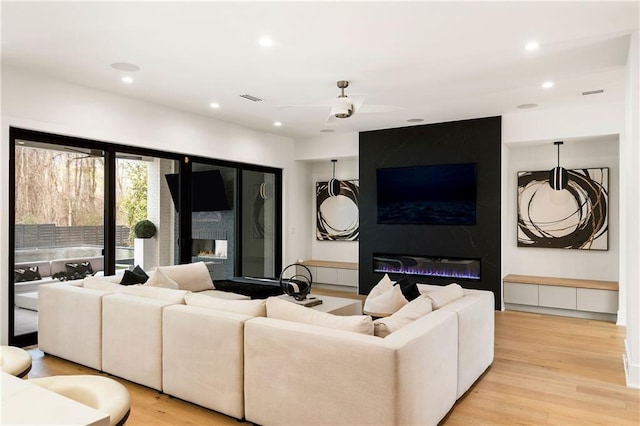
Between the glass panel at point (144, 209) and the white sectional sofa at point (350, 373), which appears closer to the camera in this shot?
the white sectional sofa at point (350, 373)

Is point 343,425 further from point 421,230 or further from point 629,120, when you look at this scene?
point 421,230

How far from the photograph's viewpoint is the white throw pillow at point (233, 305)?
2.85m

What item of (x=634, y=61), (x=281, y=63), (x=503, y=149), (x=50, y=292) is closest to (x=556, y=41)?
(x=634, y=61)

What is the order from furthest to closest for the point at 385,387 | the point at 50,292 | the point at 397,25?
the point at 50,292, the point at 397,25, the point at 385,387

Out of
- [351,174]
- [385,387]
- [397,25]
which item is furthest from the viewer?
[351,174]

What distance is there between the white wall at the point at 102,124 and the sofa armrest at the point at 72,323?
2.21 ft

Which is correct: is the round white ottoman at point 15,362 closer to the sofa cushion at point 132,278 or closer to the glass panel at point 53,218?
the sofa cushion at point 132,278

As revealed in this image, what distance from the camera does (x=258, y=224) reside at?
25.1ft

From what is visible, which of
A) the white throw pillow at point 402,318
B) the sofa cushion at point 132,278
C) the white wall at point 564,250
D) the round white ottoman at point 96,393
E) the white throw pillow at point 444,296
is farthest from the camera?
the white wall at point 564,250

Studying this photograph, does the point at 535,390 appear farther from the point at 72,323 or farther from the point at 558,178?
the point at 72,323

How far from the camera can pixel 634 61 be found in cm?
339

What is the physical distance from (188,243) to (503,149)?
15.3ft

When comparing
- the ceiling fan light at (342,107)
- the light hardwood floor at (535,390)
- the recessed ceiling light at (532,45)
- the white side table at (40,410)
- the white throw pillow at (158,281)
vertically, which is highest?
the recessed ceiling light at (532,45)

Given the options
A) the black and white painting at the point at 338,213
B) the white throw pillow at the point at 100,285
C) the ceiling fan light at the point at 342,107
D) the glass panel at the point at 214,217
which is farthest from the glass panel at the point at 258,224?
the white throw pillow at the point at 100,285
